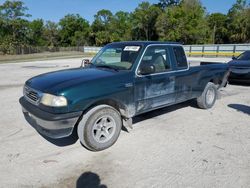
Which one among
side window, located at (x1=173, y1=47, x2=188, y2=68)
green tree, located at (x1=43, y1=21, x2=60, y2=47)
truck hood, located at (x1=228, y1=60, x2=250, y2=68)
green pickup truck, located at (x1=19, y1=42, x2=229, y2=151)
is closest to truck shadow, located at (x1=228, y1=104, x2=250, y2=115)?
green pickup truck, located at (x1=19, y1=42, x2=229, y2=151)

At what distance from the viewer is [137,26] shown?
66.8 m

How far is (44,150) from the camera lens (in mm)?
3873

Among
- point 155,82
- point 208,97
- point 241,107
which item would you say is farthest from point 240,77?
point 155,82

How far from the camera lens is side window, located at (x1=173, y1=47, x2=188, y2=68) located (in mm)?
5117

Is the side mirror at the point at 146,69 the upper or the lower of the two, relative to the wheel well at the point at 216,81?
upper

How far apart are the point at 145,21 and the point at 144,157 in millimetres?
64081

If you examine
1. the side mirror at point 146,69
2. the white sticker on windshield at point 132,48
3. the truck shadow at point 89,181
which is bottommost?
the truck shadow at point 89,181

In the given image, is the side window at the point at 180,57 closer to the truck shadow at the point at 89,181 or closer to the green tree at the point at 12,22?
A: the truck shadow at the point at 89,181

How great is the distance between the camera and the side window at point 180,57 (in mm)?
5117

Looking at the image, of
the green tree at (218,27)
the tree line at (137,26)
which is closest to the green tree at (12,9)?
the tree line at (137,26)

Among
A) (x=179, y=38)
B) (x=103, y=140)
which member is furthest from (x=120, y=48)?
(x=179, y=38)

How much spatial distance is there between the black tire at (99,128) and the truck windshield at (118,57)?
97 cm

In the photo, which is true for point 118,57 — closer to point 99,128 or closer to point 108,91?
point 108,91

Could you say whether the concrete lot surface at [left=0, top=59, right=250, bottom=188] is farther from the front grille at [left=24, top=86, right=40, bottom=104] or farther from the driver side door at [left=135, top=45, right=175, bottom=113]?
the front grille at [left=24, top=86, right=40, bottom=104]
